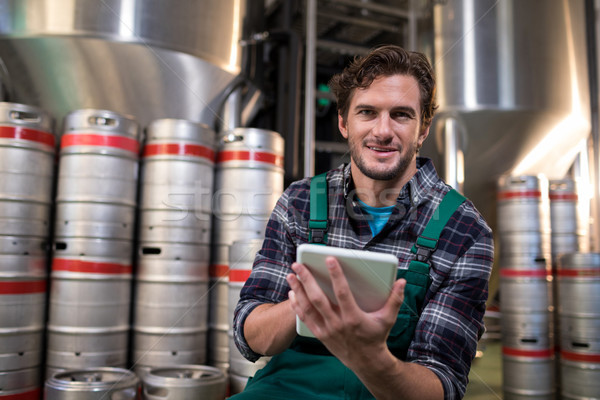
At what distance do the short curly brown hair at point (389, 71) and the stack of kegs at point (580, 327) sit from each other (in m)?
2.11

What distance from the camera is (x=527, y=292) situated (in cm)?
311

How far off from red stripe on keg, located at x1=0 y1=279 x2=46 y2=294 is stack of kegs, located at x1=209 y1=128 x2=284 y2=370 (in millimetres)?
795

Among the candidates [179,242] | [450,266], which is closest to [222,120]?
[179,242]

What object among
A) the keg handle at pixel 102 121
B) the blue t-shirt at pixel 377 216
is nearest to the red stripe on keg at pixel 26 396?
the keg handle at pixel 102 121

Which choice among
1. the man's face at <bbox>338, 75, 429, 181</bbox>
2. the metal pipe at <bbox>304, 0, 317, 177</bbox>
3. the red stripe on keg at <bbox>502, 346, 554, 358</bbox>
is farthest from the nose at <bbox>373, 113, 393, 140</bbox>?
the red stripe on keg at <bbox>502, 346, 554, 358</bbox>

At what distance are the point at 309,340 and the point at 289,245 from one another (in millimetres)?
258

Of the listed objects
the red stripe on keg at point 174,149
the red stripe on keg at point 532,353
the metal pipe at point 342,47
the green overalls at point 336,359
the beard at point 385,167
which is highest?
the metal pipe at point 342,47

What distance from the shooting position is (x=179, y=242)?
93.9 inches

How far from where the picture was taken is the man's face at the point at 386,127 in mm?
1302

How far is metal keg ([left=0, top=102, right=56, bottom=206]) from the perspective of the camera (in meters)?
2.15

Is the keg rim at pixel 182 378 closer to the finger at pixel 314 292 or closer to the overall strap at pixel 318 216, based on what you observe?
the overall strap at pixel 318 216

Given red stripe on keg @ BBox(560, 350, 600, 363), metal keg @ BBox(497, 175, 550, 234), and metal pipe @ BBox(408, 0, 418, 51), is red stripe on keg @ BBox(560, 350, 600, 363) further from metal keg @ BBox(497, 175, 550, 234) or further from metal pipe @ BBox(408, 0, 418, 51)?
metal pipe @ BBox(408, 0, 418, 51)

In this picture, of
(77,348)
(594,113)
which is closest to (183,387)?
(77,348)

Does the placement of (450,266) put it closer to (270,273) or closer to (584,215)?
(270,273)
